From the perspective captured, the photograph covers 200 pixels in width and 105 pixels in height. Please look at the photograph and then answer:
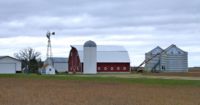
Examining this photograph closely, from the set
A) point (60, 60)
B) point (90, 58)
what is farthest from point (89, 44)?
point (60, 60)

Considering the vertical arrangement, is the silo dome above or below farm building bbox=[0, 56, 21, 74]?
above

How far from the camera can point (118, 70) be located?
109 metres

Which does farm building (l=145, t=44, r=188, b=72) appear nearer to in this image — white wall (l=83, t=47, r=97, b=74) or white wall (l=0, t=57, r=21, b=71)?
white wall (l=83, t=47, r=97, b=74)

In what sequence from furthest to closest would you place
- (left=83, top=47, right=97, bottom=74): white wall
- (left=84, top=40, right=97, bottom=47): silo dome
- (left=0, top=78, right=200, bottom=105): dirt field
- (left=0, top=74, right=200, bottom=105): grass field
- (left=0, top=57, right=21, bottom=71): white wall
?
(left=0, top=57, right=21, bottom=71): white wall < (left=84, top=40, right=97, bottom=47): silo dome < (left=83, top=47, right=97, bottom=74): white wall < (left=0, top=74, right=200, bottom=105): grass field < (left=0, top=78, right=200, bottom=105): dirt field

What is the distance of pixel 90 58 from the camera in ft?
326

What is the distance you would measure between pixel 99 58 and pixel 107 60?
1816mm

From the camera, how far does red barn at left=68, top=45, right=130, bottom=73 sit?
4267 inches

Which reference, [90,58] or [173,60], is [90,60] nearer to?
[90,58]

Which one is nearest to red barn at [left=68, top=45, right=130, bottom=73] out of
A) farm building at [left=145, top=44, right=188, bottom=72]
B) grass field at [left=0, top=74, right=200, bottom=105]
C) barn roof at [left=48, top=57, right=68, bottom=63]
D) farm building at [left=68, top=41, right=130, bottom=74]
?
farm building at [left=68, top=41, right=130, bottom=74]

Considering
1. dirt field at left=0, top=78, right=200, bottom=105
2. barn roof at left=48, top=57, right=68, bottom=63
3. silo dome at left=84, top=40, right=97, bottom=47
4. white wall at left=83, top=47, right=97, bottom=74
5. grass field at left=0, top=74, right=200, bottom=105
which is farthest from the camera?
barn roof at left=48, top=57, right=68, bottom=63

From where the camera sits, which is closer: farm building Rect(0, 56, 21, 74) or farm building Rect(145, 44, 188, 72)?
farm building Rect(0, 56, 21, 74)

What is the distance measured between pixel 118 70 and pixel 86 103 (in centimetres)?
8443

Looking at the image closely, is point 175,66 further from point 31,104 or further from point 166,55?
point 31,104

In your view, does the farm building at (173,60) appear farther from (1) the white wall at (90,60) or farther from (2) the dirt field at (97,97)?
(2) the dirt field at (97,97)
